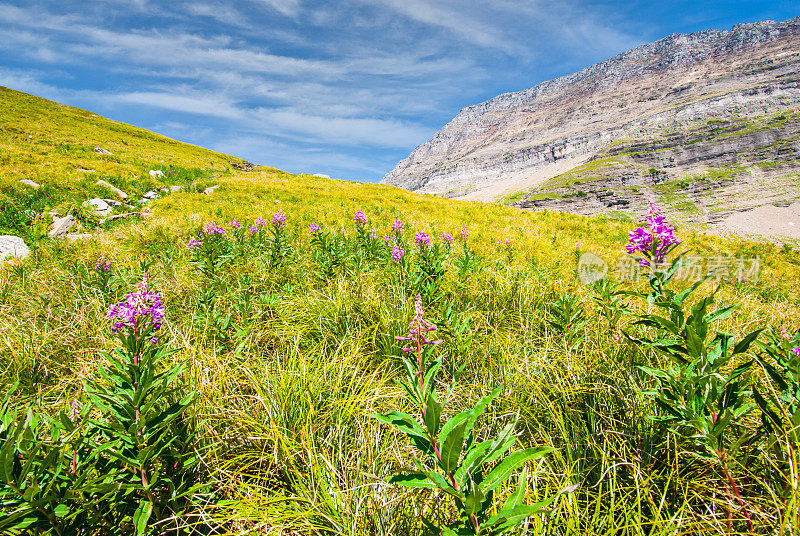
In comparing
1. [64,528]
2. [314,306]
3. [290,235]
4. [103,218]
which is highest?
[103,218]

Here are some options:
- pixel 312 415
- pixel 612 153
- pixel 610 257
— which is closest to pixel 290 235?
pixel 312 415

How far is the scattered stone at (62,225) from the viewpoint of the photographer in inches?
317

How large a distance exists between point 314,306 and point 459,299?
197cm

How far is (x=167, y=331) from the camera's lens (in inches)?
134

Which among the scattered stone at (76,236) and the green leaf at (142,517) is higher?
the scattered stone at (76,236)

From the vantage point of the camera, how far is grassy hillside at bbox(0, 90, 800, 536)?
68.7 inches

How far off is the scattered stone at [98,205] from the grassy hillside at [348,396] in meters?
4.34

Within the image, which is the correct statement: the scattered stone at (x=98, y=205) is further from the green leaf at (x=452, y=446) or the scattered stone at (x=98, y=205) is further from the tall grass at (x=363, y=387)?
the green leaf at (x=452, y=446)

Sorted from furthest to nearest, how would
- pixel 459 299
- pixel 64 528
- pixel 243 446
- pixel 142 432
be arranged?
pixel 459 299
pixel 243 446
pixel 142 432
pixel 64 528

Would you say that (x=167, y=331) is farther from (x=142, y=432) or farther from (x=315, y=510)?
(x=315, y=510)

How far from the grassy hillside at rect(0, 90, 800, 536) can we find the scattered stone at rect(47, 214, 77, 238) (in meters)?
3.14

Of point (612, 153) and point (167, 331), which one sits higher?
point (612, 153)

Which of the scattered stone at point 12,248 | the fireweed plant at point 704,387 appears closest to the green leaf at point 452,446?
the fireweed plant at point 704,387
